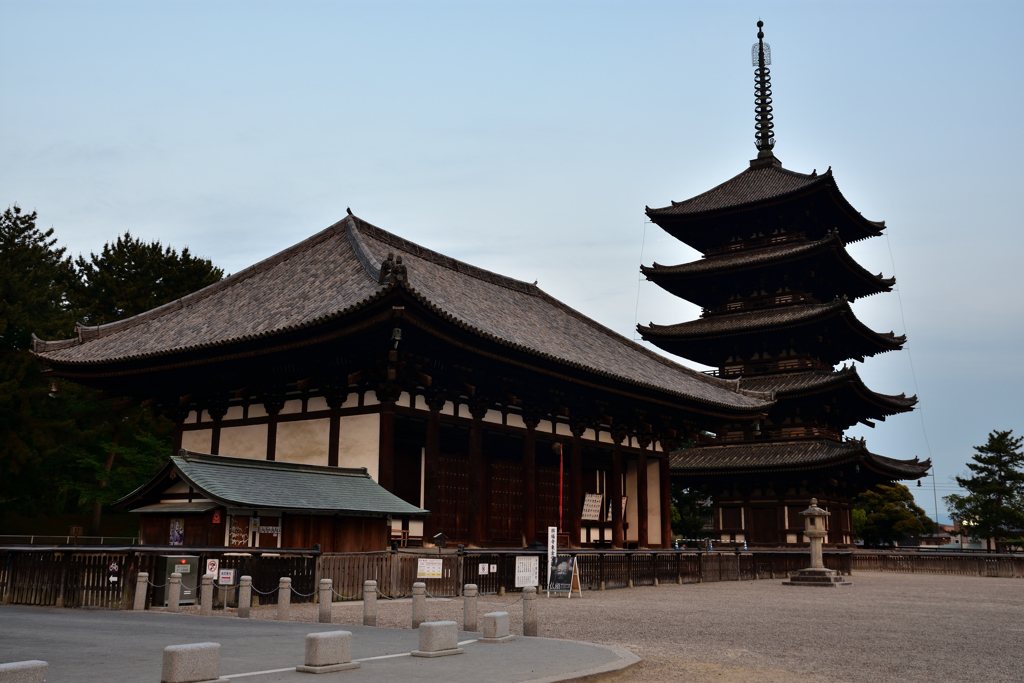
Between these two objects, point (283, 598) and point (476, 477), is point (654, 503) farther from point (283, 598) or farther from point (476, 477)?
point (283, 598)

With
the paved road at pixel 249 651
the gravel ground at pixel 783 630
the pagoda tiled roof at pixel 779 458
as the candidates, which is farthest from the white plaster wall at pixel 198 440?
the pagoda tiled roof at pixel 779 458

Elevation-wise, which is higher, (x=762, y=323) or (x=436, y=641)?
(x=762, y=323)

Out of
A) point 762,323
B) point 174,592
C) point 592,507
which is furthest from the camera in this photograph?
point 762,323

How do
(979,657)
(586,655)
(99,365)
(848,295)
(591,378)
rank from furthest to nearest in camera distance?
(848,295)
(591,378)
(99,365)
(979,657)
(586,655)

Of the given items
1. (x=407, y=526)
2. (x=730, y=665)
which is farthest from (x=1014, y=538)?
(x=730, y=665)

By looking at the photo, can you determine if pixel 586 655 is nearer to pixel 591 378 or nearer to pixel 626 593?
pixel 626 593

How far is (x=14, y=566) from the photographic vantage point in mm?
17031

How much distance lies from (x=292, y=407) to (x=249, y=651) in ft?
44.3

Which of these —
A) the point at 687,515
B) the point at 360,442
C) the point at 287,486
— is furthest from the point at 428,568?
the point at 687,515

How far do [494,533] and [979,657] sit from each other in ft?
51.8

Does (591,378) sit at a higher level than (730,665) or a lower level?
higher

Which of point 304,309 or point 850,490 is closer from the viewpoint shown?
point 304,309

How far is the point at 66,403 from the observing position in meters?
46.9

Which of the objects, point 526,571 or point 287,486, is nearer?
point 287,486
